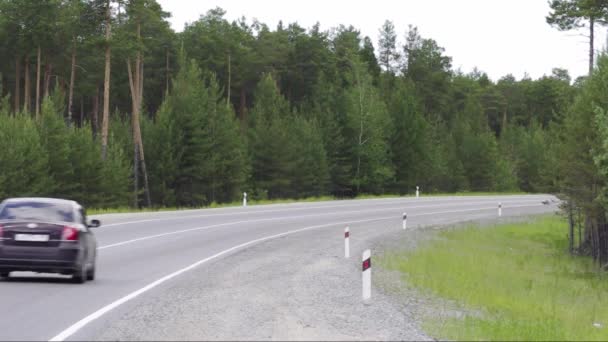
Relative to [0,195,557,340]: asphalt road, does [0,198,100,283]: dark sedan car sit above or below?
above

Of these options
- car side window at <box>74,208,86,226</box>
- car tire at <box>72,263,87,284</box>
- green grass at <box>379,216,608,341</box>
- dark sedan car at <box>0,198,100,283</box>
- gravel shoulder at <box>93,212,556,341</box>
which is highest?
car side window at <box>74,208,86,226</box>

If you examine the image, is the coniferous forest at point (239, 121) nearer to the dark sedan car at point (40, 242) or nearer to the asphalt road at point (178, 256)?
the asphalt road at point (178, 256)

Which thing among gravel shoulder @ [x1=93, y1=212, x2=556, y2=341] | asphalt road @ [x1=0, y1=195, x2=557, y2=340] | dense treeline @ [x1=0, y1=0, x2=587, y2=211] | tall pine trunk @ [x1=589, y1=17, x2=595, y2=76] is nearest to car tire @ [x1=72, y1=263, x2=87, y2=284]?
asphalt road @ [x1=0, y1=195, x2=557, y2=340]

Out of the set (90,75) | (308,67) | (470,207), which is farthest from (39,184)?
(308,67)

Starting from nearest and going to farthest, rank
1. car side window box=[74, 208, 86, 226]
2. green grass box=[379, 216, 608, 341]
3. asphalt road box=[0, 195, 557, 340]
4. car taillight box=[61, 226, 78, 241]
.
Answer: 1. asphalt road box=[0, 195, 557, 340]
2. green grass box=[379, 216, 608, 341]
3. car taillight box=[61, 226, 78, 241]
4. car side window box=[74, 208, 86, 226]

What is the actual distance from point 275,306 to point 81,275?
434cm

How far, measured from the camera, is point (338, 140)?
238ft

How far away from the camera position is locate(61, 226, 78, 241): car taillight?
14617mm

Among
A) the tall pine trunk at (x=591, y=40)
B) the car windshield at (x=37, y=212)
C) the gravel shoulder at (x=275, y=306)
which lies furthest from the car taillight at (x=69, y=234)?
the tall pine trunk at (x=591, y=40)

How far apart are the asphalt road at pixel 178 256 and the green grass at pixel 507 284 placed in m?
1.89

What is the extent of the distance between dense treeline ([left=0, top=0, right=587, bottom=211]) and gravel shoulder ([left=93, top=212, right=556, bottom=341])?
893 inches

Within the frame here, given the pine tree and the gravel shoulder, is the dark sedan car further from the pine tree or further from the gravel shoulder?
the pine tree

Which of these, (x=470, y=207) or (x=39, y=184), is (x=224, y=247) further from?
(x=470, y=207)

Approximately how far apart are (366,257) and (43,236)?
18.3 feet
